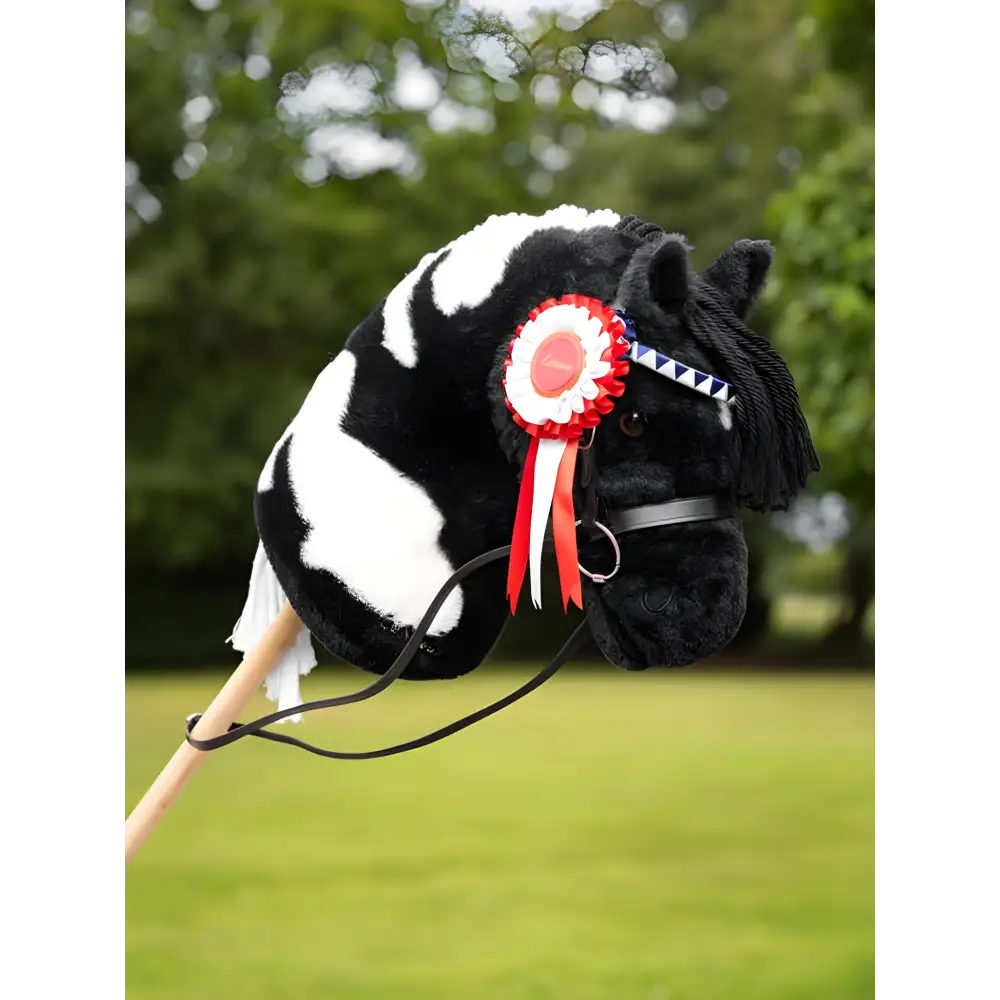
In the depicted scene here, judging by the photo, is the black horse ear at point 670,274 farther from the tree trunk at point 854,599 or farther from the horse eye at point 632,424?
the tree trunk at point 854,599

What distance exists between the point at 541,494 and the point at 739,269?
37cm

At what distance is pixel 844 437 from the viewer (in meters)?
3.95

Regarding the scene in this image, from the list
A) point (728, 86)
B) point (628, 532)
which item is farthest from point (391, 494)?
point (728, 86)

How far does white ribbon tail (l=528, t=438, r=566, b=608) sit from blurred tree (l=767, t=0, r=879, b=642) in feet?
8.37

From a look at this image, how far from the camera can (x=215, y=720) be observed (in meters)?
1.55

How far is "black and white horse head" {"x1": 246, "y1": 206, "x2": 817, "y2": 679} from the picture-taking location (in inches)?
51.3

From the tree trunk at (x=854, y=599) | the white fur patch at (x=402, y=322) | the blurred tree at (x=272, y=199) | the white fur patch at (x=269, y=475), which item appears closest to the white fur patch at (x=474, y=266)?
the white fur patch at (x=402, y=322)

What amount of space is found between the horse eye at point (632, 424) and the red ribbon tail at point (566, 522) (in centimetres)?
6

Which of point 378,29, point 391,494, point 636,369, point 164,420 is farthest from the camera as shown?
point 164,420

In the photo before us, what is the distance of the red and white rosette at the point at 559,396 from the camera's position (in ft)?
4.27

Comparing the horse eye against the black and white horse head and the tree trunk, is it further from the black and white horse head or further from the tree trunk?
the tree trunk

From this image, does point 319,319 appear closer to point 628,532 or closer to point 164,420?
point 164,420

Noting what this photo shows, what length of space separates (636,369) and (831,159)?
127 inches

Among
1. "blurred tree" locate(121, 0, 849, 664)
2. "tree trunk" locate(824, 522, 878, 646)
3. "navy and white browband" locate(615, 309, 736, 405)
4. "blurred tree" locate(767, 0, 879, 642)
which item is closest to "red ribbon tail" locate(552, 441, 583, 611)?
"navy and white browband" locate(615, 309, 736, 405)
